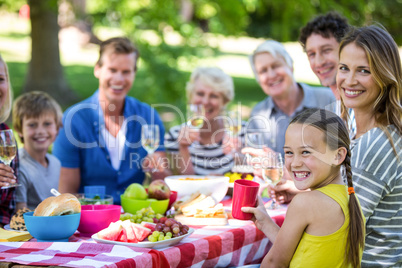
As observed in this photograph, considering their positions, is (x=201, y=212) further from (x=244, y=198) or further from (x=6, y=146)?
(x=6, y=146)

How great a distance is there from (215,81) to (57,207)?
2.43 metres

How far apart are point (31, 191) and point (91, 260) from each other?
5.54 feet

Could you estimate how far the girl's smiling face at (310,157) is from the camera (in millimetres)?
2145

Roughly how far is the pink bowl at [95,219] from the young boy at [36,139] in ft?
3.86

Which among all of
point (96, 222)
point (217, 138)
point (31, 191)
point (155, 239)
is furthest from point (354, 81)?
point (31, 191)

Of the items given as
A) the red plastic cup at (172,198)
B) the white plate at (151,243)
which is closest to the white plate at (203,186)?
the red plastic cup at (172,198)

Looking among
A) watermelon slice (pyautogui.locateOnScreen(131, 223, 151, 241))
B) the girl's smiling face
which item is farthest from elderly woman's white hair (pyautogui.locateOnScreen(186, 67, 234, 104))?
watermelon slice (pyautogui.locateOnScreen(131, 223, 151, 241))

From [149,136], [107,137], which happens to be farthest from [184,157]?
[149,136]

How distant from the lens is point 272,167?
284cm

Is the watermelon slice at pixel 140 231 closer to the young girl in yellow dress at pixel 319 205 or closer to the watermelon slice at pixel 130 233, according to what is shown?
the watermelon slice at pixel 130 233

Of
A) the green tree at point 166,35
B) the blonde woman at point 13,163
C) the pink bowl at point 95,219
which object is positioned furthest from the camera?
the green tree at point 166,35

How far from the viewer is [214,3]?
8539 mm

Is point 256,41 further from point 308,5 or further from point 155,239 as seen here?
point 155,239

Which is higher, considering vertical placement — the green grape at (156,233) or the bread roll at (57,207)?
the bread roll at (57,207)
